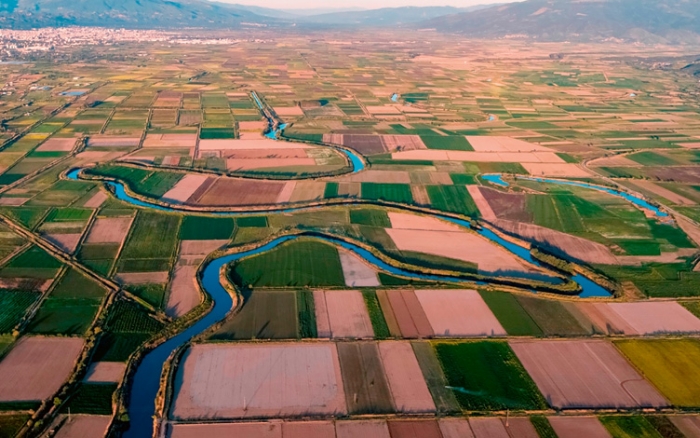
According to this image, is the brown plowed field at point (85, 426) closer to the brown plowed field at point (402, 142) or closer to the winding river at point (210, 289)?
the winding river at point (210, 289)

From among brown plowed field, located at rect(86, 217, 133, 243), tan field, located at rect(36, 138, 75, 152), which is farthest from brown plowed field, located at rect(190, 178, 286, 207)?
tan field, located at rect(36, 138, 75, 152)

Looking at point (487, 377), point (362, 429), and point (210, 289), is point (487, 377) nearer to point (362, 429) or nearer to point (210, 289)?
point (362, 429)

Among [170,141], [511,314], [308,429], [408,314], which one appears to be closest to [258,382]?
[308,429]

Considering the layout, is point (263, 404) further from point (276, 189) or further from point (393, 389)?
point (276, 189)

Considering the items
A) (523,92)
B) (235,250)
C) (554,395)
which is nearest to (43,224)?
(235,250)

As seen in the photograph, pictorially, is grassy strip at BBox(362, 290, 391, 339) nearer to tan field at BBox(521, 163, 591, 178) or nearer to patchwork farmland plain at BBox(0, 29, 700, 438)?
patchwork farmland plain at BBox(0, 29, 700, 438)

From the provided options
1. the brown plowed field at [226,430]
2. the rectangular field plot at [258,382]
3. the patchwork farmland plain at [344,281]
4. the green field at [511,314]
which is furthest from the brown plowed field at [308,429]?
the green field at [511,314]

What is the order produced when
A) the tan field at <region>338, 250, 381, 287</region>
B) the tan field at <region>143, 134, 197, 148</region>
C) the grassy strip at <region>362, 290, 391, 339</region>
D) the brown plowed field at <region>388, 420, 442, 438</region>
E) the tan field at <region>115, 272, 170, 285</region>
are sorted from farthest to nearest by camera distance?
the tan field at <region>143, 134, 197, 148</region>, the tan field at <region>338, 250, 381, 287</region>, the tan field at <region>115, 272, 170, 285</region>, the grassy strip at <region>362, 290, 391, 339</region>, the brown plowed field at <region>388, 420, 442, 438</region>
